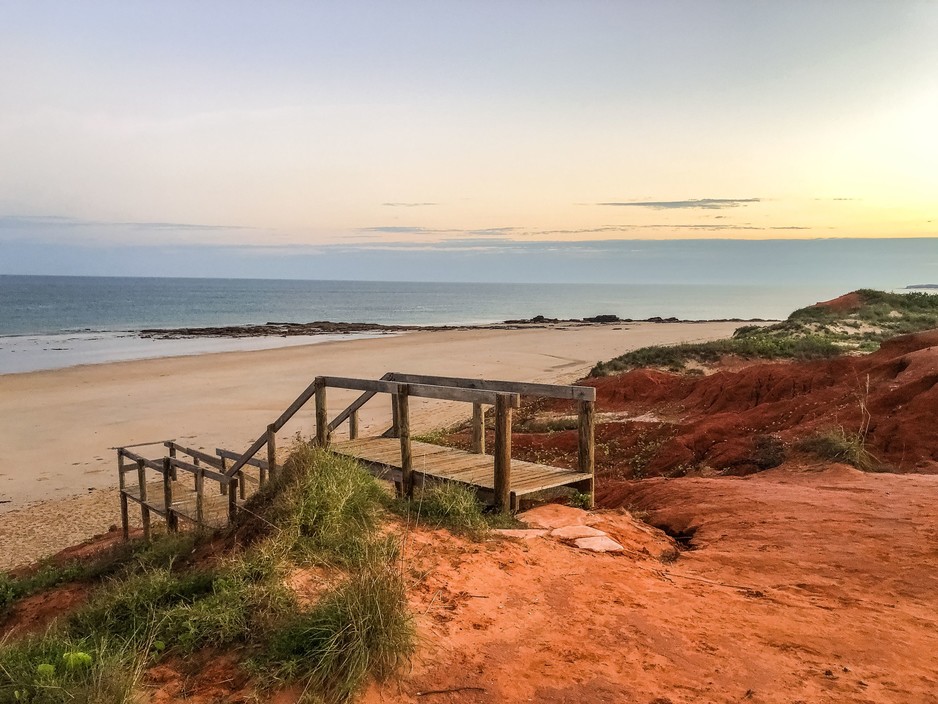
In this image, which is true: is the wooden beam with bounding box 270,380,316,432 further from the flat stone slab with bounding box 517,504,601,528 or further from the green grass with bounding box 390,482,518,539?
the flat stone slab with bounding box 517,504,601,528

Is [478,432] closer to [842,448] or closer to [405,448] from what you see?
[405,448]

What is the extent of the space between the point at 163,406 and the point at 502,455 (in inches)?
727

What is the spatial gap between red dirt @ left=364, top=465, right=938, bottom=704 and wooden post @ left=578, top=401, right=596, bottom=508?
52 centimetres

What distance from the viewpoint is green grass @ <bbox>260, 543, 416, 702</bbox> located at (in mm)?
3730

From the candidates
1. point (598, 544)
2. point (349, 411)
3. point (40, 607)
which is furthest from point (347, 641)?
point (40, 607)

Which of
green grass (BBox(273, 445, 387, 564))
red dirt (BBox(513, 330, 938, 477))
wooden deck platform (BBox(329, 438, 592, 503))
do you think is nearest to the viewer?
green grass (BBox(273, 445, 387, 564))

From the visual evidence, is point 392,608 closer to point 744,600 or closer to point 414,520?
point 414,520

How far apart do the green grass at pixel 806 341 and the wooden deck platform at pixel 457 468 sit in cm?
1512

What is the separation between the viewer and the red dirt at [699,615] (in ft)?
13.1

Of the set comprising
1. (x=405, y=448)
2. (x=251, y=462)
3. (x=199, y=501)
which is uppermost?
(x=405, y=448)

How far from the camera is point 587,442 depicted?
312 inches

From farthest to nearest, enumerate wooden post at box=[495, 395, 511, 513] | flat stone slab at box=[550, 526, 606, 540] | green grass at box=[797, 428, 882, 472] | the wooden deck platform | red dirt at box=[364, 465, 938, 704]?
green grass at box=[797, 428, 882, 472] < the wooden deck platform < wooden post at box=[495, 395, 511, 513] < flat stone slab at box=[550, 526, 606, 540] < red dirt at box=[364, 465, 938, 704]

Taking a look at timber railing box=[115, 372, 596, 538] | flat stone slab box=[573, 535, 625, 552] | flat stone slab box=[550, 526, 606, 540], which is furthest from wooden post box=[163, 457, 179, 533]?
flat stone slab box=[573, 535, 625, 552]

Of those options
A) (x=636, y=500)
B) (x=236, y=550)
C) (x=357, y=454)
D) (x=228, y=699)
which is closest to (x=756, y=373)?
(x=636, y=500)
